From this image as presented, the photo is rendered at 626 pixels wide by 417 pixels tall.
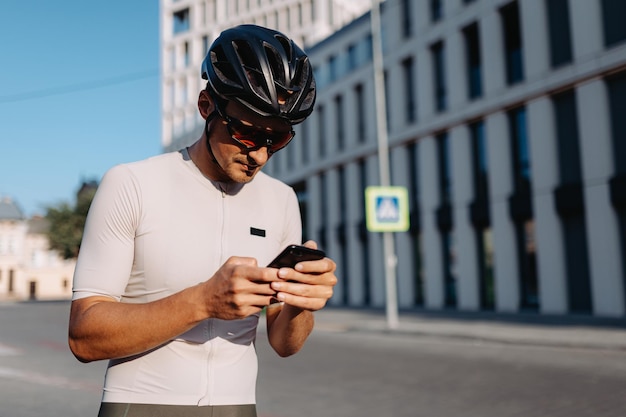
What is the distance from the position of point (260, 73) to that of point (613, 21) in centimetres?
2045

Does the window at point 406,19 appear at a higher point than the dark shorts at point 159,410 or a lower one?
higher

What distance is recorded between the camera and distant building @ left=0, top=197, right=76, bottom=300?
247 feet

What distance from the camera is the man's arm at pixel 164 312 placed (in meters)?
1.28

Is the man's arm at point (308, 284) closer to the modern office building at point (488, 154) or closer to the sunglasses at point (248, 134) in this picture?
the sunglasses at point (248, 134)

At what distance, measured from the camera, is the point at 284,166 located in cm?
4066

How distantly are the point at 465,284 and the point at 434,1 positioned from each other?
12412 mm

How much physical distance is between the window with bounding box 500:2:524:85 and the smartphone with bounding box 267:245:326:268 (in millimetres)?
23267

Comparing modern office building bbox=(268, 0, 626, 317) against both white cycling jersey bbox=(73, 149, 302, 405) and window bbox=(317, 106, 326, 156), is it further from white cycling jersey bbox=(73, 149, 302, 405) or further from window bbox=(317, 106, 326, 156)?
white cycling jersey bbox=(73, 149, 302, 405)

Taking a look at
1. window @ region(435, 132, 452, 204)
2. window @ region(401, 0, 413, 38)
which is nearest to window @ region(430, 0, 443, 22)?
window @ region(401, 0, 413, 38)

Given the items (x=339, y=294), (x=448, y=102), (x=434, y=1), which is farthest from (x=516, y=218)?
(x=339, y=294)

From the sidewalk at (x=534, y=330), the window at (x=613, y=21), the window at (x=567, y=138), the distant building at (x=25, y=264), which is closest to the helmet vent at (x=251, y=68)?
the sidewalk at (x=534, y=330)

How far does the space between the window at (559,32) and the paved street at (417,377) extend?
10.3 metres

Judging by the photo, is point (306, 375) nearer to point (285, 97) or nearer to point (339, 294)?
point (285, 97)

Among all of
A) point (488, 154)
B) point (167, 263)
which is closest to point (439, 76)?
point (488, 154)
